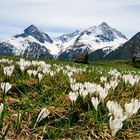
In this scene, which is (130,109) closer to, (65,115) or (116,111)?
(116,111)

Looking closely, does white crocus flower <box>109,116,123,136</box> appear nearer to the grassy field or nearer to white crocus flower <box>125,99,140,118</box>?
the grassy field

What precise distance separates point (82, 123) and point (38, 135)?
818 mm

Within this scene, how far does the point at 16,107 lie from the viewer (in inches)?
236

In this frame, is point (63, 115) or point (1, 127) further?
point (63, 115)

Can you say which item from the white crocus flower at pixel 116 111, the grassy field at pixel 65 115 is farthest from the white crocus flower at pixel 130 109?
the white crocus flower at pixel 116 111

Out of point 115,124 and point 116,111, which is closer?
point 115,124

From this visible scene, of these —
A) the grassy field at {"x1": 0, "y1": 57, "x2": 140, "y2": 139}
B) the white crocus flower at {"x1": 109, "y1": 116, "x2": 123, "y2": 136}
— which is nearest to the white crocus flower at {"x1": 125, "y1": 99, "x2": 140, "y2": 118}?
the grassy field at {"x1": 0, "y1": 57, "x2": 140, "y2": 139}

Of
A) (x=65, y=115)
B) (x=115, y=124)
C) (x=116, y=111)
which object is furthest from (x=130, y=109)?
(x=65, y=115)

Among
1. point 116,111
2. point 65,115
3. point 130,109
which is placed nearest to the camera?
point 116,111

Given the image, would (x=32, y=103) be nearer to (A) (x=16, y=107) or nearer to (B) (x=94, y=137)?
(A) (x=16, y=107)

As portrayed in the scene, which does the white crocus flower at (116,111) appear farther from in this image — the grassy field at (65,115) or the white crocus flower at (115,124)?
the white crocus flower at (115,124)

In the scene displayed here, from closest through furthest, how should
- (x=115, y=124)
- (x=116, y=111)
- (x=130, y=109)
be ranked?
(x=115, y=124)
(x=116, y=111)
(x=130, y=109)

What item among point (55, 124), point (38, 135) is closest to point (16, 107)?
point (55, 124)

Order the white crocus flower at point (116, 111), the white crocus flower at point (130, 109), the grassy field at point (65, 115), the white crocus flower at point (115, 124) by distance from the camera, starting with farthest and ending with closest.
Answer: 1. the white crocus flower at point (130, 109)
2. the white crocus flower at point (116, 111)
3. the grassy field at point (65, 115)
4. the white crocus flower at point (115, 124)
